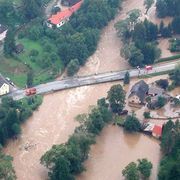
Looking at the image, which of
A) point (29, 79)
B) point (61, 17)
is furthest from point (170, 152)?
point (61, 17)

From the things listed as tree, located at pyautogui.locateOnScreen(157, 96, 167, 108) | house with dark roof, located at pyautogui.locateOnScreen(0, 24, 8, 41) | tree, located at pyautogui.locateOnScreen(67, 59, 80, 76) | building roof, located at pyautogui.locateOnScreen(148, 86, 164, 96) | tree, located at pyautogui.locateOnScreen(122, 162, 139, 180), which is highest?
house with dark roof, located at pyautogui.locateOnScreen(0, 24, 8, 41)

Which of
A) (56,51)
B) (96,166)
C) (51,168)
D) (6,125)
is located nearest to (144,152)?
(96,166)

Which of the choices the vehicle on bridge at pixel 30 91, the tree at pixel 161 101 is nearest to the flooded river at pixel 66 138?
the vehicle on bridge at pixel 30 91

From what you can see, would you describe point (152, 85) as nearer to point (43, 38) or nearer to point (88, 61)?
point (88, 61)

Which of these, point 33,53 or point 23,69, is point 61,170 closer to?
point 23,69

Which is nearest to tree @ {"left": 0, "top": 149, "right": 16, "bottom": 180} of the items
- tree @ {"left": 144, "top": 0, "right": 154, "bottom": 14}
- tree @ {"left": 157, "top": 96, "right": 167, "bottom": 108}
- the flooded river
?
the flooded river

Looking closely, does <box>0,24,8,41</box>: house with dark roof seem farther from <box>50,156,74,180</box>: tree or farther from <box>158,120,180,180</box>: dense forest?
<box>158,120,180,180</box>: dense forest

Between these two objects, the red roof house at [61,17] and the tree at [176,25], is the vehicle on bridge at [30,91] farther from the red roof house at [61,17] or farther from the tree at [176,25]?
the tree at [176,25]
